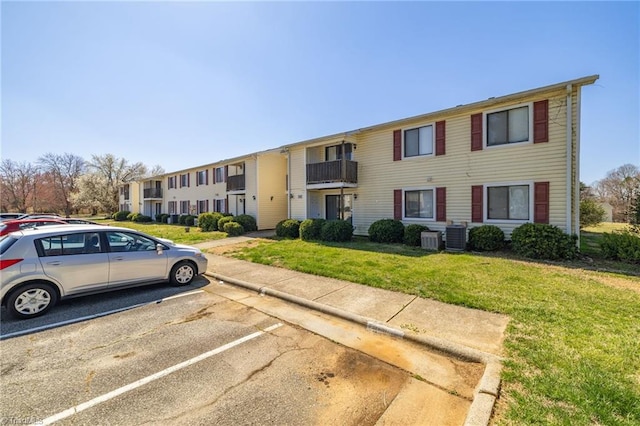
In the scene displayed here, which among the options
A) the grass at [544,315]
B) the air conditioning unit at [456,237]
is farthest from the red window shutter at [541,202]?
the grass at [544,315]

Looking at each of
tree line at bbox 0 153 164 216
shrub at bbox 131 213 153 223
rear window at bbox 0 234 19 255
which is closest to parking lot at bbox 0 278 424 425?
rear window at bbox 0 234 19 255

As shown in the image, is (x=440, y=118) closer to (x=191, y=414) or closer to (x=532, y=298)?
(x=532, y=298)

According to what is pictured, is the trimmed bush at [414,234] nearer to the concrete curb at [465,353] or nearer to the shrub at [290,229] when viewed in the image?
the shrub at [290,229]

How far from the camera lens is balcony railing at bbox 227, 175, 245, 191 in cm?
2192

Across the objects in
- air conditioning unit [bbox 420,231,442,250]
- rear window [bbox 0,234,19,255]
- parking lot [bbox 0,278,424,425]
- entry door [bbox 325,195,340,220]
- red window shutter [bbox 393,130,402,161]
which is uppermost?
red window shutter [bbox 393,130,402,161]

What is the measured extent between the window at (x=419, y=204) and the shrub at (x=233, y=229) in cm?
1011

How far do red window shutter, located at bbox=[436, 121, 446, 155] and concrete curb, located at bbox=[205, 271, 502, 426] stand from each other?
9934 millimetres

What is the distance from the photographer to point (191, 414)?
2.74 metres

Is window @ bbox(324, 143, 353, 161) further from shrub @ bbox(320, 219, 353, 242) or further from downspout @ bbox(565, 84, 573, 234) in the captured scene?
downspout @ bbox(565, 84, 573, 234)

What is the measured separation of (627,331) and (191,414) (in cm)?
A: 580

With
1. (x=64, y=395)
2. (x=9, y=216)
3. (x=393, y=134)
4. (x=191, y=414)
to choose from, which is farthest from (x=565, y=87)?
(x=9, y=216)

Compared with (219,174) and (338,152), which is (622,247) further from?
(219,174)

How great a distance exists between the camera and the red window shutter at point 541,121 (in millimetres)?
10141

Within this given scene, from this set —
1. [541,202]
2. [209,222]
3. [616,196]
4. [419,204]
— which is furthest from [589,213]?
[616,196]
